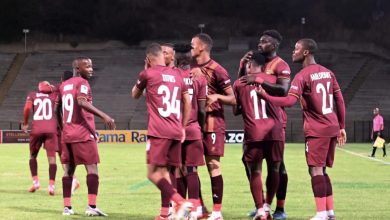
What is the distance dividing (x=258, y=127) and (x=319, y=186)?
1.19 metres

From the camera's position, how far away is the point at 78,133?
1182 cm

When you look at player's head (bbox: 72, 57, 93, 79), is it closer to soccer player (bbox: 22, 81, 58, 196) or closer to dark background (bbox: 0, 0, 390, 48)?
soccer player (bbox: 22, 81, 58, 196)

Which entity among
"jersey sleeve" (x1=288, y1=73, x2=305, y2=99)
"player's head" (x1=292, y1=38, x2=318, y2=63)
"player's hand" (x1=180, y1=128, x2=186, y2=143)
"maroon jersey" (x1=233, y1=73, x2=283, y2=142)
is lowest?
"player's hand" (x1=180, y1=128, x2=186, y2=143)

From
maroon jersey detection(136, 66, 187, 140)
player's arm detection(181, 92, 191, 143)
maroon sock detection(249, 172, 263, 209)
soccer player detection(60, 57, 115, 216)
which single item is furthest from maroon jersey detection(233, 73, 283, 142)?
soccer player detection(60, 57, 115, 216)

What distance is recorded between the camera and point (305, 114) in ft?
35.2

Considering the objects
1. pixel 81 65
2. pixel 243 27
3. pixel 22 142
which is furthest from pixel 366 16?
pixel 81 65

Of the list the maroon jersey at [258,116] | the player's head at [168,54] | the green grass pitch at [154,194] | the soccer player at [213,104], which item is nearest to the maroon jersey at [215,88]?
the soccer player at [213,104]

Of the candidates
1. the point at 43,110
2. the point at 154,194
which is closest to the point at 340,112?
the point at 154,194

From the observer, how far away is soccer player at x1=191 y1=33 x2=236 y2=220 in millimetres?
10797

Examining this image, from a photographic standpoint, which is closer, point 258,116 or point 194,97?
point 194,97

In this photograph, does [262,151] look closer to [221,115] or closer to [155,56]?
[221,115]

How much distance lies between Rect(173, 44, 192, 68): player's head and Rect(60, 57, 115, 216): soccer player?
1.70 m

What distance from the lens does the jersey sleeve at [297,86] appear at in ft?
34.0

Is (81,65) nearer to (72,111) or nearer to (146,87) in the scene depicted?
(72,111)
